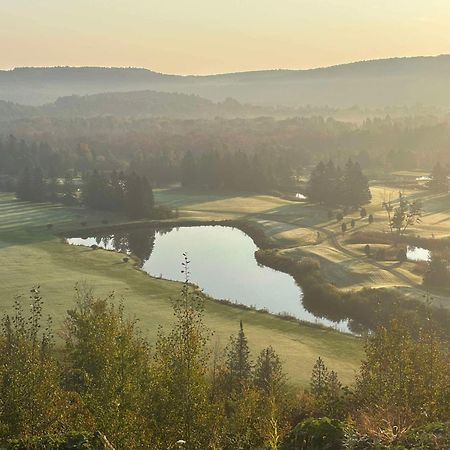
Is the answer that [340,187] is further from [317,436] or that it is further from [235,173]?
[317,436]

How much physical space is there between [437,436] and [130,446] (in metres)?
13.0

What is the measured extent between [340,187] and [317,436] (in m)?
130

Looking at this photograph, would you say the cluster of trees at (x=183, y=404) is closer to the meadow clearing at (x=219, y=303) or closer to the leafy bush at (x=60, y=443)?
the leafy bush at (x=60, y=443)

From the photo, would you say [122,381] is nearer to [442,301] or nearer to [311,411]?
[311,411]

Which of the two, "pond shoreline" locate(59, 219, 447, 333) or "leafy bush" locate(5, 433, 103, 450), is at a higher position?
"leafy bush" locate(5, 433, 103, 450)

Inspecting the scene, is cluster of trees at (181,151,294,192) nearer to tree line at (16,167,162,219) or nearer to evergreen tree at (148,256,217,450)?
tree line at (16,167,162,219)

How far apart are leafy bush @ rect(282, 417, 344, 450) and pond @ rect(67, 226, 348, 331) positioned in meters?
46.8

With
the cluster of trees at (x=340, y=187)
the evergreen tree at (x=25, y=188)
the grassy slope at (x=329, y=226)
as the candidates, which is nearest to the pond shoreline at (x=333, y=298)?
the grassy slope at (x=329, y=226)

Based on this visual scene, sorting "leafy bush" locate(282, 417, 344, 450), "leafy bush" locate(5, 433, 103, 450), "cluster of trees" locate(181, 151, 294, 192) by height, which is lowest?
"leafy bush" locate(282, 417, 344, 450)

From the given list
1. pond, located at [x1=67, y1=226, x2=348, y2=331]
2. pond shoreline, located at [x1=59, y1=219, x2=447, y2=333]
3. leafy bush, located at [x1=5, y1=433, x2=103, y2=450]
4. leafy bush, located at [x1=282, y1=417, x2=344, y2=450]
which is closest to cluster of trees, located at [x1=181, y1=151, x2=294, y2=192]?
pond, located at [x1=67, y1=226, x2=348, y2=331]

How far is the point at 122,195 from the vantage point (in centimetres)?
14738

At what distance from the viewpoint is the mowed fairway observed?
61438mm

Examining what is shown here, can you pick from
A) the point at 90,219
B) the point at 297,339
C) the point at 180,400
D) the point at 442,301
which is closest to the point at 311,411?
the point at 180,400

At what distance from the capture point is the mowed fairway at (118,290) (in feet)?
202
